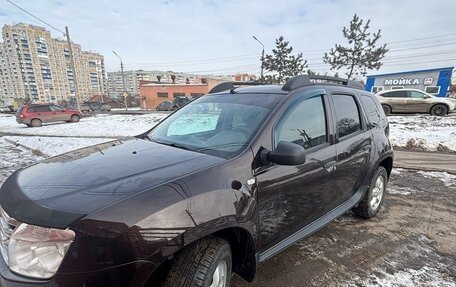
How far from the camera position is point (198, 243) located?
173cm

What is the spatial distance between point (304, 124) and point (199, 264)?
5.22ft

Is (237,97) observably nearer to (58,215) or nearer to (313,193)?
(313,193)

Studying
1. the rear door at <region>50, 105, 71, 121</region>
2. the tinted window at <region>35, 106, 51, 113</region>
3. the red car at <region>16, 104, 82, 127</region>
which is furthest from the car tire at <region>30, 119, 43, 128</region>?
the rear door at <region>50, 105, 71, 121</region>

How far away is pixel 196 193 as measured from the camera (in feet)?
5.44

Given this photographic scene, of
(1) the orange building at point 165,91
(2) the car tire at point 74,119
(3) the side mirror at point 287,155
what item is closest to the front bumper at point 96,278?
(3) the side mirror at point 287,155

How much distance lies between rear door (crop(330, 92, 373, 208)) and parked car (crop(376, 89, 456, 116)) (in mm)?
15870

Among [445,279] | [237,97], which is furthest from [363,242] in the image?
[237,97]

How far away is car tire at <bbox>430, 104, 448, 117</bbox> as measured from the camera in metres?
15.3

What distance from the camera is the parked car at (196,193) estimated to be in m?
1.37

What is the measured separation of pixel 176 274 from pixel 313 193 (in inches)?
59.6

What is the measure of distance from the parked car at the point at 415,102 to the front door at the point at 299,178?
16714 millimetres

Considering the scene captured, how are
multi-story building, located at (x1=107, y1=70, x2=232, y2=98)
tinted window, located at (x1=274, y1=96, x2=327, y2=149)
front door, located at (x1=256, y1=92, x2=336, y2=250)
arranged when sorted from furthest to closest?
multi-story building, located at (x1=107, y1=70, x2=232, y2=98) → tinted window, located at (x1=274, y1=96, x2=327, y2=149) → front door, located at (x1=256, y1=92, x2=336, y2=250)

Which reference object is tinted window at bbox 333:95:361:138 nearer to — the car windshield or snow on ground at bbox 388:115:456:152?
the car windshield

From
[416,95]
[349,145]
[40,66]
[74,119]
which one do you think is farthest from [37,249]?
[40,66]
